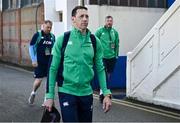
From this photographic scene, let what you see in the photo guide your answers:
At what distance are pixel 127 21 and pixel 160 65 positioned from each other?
4.22m

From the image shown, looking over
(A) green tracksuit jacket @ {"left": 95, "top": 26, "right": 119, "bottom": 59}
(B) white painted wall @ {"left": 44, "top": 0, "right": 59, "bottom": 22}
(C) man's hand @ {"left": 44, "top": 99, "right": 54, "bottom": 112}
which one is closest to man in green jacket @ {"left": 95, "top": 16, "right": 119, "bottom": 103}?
(A) green tracksuit jacket @ {"left": 95, "top": 26, "right": 119, "bottom": 59}

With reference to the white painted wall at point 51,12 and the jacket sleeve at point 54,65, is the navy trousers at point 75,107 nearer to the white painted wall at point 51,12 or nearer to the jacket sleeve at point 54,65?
the jacket sleeve at point 54,65

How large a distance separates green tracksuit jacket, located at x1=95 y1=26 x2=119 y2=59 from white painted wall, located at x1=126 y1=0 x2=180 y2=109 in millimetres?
477

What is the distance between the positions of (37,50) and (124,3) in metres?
5.36

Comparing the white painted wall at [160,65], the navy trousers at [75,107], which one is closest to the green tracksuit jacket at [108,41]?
the white painted wall at [160,65]

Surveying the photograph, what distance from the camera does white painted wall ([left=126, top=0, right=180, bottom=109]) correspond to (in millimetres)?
10469

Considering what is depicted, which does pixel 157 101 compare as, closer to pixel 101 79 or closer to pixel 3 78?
pixel 101 79

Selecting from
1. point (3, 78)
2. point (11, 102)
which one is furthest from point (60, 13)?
point (11, 102)

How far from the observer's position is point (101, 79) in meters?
5.87

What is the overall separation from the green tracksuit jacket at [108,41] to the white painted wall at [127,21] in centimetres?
232

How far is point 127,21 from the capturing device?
14.9 meters

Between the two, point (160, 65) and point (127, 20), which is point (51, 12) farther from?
point (160, 65)

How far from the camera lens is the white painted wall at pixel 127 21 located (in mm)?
14352

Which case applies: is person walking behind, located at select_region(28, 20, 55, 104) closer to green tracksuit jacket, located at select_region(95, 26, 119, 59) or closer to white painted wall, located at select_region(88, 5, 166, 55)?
green tracksuit jacket, located at select_region(95, 26, 119, 59)
